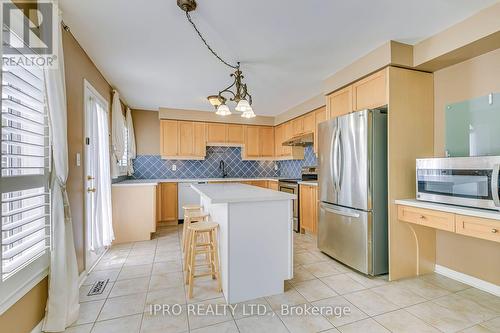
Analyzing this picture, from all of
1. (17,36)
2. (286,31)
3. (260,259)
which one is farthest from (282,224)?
(17,36)

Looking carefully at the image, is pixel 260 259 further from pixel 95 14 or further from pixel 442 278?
pixel 95 14

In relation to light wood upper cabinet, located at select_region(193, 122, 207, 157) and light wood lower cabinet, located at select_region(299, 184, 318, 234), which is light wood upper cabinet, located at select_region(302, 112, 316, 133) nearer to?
light wood lower cabinet, located at select_region(299, 184, 318, 234)

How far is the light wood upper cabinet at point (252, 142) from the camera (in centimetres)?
559

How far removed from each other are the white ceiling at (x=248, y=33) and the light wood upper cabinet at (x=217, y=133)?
1.97 meters

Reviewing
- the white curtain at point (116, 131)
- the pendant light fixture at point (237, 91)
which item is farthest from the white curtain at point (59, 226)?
the white curtain at point (116, 131)

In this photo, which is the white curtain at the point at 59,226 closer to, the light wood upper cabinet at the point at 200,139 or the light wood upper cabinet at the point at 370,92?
the light wood upper cabinet at the point at 370,92

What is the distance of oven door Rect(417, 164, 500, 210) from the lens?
5.75ft

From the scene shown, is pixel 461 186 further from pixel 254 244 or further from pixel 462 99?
pixel 254 244

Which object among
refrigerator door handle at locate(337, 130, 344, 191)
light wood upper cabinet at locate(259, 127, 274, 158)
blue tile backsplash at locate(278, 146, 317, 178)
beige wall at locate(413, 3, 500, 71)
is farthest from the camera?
light wood upper cabinet at locate(259, 127, 274, 158)

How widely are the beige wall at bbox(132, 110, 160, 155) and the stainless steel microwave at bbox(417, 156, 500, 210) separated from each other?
4.63 m

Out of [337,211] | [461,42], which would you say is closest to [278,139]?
[337,211]

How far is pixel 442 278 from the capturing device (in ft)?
7.98

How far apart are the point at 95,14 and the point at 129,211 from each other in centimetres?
269

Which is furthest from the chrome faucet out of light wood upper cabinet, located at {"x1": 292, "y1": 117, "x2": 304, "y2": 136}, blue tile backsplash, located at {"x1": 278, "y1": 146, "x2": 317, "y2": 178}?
light wood upper cabinet, located at {"x1": 292, "y1": 117, "x2": 304, "y2": 136}
